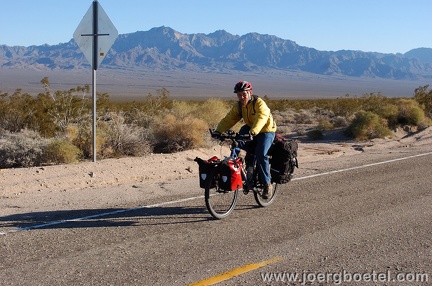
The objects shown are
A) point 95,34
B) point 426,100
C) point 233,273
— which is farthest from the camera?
point 426,100

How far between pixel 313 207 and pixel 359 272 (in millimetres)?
3047

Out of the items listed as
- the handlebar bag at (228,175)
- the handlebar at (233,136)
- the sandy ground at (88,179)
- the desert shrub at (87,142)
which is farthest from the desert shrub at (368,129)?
the handlebar bag at (228,175)

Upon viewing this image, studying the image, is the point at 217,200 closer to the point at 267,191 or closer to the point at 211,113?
the point at 267,191

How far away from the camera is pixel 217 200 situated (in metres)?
9.12

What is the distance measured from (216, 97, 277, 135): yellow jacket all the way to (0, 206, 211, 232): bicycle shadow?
56.5 inches

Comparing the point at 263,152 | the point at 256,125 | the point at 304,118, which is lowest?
the point at 304,118

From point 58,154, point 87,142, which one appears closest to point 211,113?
point 87,142

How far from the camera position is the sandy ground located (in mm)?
9266

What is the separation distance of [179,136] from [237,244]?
29.1 ft

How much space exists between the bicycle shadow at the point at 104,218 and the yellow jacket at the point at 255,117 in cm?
143

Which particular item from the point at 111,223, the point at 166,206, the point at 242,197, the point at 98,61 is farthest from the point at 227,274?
the point at 98,61

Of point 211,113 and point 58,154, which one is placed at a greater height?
point 211,113

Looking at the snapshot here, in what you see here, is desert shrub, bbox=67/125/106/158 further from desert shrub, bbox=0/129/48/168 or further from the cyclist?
the cyclist

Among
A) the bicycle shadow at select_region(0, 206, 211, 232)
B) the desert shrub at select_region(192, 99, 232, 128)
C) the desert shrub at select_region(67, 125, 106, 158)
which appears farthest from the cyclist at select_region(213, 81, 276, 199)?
the desert shrub at select_region(192, 99, 232, 128)
